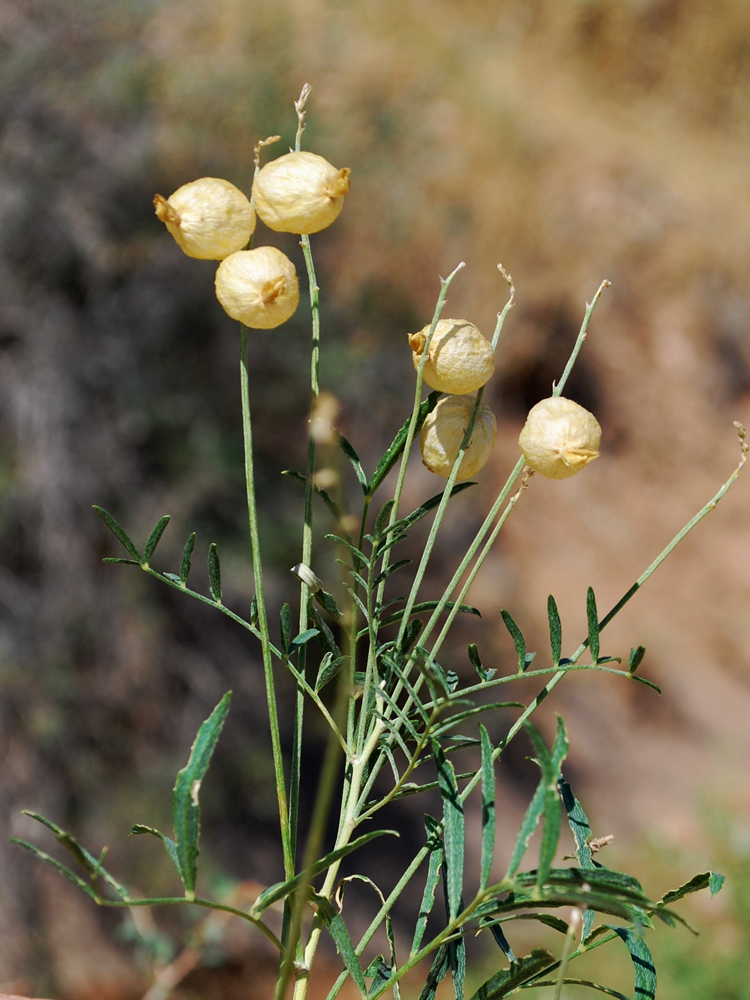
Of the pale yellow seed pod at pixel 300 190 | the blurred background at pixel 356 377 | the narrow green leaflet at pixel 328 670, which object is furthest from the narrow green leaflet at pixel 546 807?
the blurred background at pixel 356 377

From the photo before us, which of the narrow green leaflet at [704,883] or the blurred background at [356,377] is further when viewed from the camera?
the blurred background at [356,377]

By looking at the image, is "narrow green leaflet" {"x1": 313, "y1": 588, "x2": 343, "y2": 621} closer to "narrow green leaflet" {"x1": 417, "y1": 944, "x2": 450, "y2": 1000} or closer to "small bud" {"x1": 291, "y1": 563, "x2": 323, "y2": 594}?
"small bud" {"x1": 291, "y1": 563, "x2": 323, "y2": 594}

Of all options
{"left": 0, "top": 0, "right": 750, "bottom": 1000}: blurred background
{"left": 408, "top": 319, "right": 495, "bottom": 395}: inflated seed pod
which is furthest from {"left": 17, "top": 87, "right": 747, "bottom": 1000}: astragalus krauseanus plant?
{"left": 0, "top": 0, "right": 750, "bottom": 1000}: blurred background

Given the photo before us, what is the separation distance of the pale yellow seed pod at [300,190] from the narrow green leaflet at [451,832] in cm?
23

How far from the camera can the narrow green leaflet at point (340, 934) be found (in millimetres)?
332

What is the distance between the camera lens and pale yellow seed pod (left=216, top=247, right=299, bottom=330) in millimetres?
325

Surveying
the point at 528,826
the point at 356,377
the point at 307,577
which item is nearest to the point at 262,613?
the point at 307,577

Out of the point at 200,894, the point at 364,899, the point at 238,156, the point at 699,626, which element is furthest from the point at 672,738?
the point at 238,156

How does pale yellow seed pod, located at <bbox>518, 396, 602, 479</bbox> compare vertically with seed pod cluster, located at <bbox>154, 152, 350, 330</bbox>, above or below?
below

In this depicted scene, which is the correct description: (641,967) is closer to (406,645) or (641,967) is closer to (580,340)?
(406,645)

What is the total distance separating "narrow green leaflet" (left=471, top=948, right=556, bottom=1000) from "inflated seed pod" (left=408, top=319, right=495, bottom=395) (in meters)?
0.23

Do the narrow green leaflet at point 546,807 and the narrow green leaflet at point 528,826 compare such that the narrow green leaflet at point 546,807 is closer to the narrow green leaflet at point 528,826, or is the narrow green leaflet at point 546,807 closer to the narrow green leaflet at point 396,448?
the narrow green leaflet at point 528,826

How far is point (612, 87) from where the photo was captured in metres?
4.74

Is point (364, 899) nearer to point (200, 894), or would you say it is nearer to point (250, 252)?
point (200, 894)
